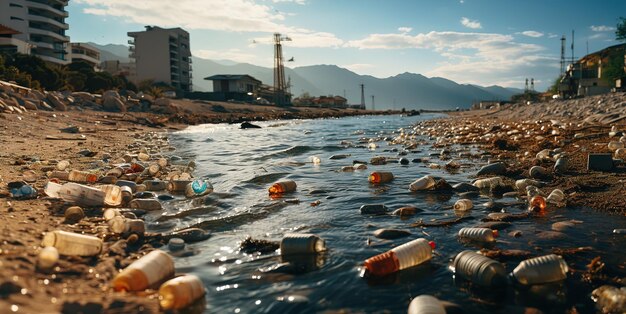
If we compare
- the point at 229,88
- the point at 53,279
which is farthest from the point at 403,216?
the point at 229,88

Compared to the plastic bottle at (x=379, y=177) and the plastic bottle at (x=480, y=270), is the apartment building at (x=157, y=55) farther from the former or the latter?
the plastic bottle at (x=480, y=270)

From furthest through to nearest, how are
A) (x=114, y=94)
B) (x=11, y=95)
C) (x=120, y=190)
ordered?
1. (x=114, y=94)
2. (x=11, y=95)
3. (x=120, y=190)

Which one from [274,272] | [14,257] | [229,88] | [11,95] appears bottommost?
[274,272]

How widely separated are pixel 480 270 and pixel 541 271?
43 centimetres

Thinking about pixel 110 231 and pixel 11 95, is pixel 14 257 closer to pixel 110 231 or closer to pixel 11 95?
pixel 110 231

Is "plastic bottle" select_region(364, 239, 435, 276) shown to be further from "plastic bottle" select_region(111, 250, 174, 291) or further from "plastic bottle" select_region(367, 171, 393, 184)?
"plastic bottle" select_region(367, 171, 393, 184)

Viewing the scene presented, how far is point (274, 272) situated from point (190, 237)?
51.8 inches

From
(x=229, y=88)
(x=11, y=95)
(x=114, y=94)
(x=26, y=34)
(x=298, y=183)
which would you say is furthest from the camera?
(x=229, y=88)

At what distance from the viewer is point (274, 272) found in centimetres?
335

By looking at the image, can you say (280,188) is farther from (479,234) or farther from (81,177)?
(479,234)

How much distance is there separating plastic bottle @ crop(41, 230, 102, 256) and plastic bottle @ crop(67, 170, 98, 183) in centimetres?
377

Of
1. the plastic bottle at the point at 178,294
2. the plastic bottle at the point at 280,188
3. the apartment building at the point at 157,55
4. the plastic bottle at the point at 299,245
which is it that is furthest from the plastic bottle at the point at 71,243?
the apartment building at the point at 157,55

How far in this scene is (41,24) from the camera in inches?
3233

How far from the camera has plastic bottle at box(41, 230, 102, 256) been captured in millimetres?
3371
